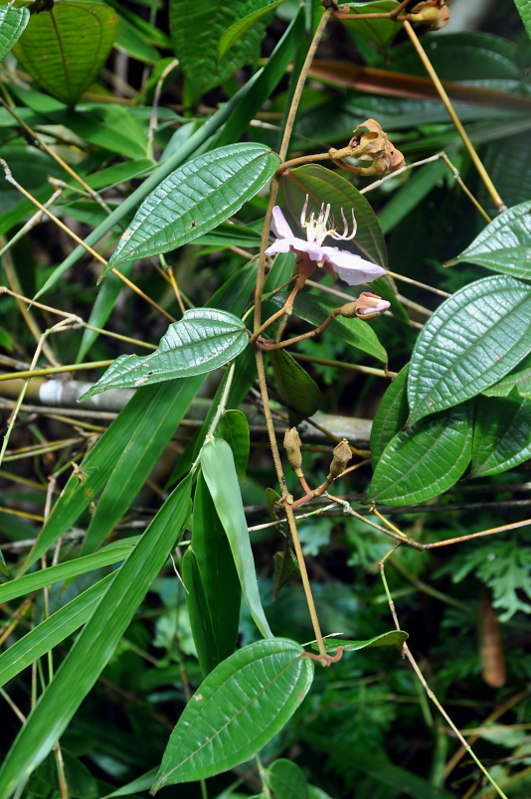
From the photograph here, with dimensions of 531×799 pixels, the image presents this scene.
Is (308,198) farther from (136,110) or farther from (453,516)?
(453,516)

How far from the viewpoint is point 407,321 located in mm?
546

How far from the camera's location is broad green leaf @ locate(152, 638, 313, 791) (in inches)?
13.2

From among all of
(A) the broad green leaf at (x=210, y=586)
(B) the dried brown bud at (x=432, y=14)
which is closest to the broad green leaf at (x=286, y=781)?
(A) the broad green leaf at (x=210, y=586)

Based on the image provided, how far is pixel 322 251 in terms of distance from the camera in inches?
15.7

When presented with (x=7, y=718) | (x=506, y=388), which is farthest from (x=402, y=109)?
(x=7, y=718)

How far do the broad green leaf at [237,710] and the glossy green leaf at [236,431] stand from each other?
154mm

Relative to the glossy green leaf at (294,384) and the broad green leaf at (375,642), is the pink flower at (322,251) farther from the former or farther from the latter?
the broad green leaf at (375,642)

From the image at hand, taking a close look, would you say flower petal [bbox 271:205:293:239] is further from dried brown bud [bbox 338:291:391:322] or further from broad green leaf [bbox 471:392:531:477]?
broad green leaf [bbox 471:392:531:477]

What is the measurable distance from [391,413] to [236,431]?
0.40 ft

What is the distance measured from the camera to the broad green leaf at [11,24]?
1.50ft

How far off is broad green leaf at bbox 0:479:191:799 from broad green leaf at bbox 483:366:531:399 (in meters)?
0.23

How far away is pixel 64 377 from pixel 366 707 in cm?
63

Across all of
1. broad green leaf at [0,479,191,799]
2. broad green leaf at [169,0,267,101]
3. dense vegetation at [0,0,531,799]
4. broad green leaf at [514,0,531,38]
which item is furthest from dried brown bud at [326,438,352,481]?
broad green leaf at [169,0,267,101]

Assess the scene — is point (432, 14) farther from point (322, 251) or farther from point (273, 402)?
point (273, 402)
